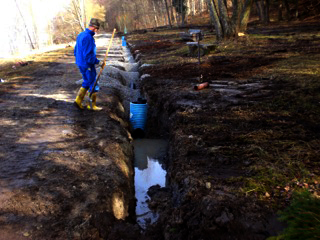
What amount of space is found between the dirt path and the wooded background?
38.5 ft

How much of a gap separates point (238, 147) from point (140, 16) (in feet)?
209

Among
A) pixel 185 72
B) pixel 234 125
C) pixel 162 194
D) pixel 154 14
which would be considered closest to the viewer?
pixel 162 194

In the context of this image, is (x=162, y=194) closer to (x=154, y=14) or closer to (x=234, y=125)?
(x=234, y=125)

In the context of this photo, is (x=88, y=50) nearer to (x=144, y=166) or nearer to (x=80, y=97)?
(x=80, y=97)

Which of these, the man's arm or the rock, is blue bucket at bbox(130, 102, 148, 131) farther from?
the rock

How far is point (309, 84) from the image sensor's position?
6.45 meters

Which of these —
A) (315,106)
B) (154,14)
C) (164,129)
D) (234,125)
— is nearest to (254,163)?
(234,125)

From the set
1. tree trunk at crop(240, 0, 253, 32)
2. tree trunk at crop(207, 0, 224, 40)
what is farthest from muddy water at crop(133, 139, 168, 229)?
tree trunk at crop(240, 0, 253, 32)

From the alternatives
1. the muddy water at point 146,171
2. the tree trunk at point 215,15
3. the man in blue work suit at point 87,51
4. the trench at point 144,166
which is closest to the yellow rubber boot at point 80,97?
the man in blue work suit at point 87,51

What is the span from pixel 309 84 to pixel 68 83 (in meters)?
8.17

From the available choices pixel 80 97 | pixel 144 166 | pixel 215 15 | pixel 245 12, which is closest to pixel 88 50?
pixel 80 97

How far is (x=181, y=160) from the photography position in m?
4.41

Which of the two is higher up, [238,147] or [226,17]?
[226,17]

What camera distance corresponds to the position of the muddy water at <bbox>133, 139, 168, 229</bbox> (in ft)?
14.1
